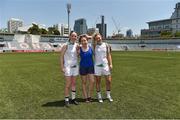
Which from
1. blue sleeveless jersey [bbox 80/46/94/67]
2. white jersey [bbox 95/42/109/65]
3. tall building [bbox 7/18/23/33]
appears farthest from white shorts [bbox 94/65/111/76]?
tall building [bbox 7/18/23/33]

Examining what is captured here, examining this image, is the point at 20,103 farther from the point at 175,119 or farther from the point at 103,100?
the point at 175,119

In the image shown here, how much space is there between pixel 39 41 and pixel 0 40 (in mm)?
16249

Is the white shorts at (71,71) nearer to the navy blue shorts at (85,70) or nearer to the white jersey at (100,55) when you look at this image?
the navy blue shorts at (85,70)

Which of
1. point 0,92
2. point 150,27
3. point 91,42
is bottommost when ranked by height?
point 0,92

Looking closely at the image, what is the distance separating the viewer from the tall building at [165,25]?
154375 mm

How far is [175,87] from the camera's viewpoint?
988 cm

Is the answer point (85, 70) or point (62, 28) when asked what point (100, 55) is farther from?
point (62, 28)

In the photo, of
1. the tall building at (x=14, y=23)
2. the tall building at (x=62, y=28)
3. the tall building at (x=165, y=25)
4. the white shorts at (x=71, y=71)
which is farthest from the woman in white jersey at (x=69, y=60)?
the tall building at (x=14, y=23)

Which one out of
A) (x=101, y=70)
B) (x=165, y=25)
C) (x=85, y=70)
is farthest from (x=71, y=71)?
(x=165, y=25)

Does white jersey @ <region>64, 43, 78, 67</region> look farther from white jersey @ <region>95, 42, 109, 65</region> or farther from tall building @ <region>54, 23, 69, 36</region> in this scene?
tall building @ <region>54, 23, 69, 36</region>

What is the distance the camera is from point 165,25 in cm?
16050

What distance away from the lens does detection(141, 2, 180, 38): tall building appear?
15438 cm

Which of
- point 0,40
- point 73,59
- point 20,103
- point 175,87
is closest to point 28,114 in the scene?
point 20,103

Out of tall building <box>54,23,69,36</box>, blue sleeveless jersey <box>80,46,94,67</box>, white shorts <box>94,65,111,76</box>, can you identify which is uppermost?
tall building <box>54,23,69,36</box>
